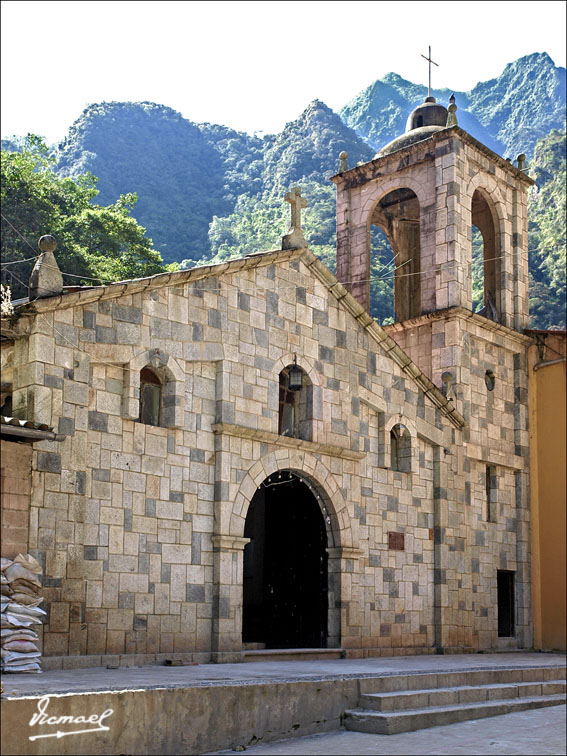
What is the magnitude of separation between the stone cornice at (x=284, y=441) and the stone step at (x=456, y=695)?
15.9 ft

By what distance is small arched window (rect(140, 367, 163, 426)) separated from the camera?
49.1ft

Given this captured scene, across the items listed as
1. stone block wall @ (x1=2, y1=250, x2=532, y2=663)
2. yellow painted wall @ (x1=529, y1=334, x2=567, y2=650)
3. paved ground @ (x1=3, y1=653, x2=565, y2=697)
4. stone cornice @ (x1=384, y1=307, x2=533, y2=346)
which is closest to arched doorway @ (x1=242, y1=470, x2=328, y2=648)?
stone block wall @ (x1=2, y1=250, x2=532, y2=663)

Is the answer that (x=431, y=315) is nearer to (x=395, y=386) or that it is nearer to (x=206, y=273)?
(x=395, y=386)

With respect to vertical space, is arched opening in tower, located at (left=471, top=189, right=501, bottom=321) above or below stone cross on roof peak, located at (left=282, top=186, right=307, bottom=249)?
above

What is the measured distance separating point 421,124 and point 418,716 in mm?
18115

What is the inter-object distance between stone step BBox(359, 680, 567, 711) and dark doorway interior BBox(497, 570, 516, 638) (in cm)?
741

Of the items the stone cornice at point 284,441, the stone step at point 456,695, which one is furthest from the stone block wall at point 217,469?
the stone step at point 456,695

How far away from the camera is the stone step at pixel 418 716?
35.9 ft

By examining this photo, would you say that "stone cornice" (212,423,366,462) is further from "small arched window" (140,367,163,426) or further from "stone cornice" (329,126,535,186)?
"stone cornice" (329,126,535,186)

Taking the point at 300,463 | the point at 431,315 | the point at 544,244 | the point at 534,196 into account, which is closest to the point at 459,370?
the point at 431,315

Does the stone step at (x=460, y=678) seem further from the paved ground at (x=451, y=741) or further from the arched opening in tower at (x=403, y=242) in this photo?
the arched opening in tower at (x=403, y=242)

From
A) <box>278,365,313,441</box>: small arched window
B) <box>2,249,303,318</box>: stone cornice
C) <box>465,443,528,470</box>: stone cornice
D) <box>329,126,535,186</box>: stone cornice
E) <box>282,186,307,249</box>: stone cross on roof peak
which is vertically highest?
<box>329,126,535,186</box>: stone cornice

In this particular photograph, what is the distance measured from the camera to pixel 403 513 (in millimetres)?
19125

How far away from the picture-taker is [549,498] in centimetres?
2338
